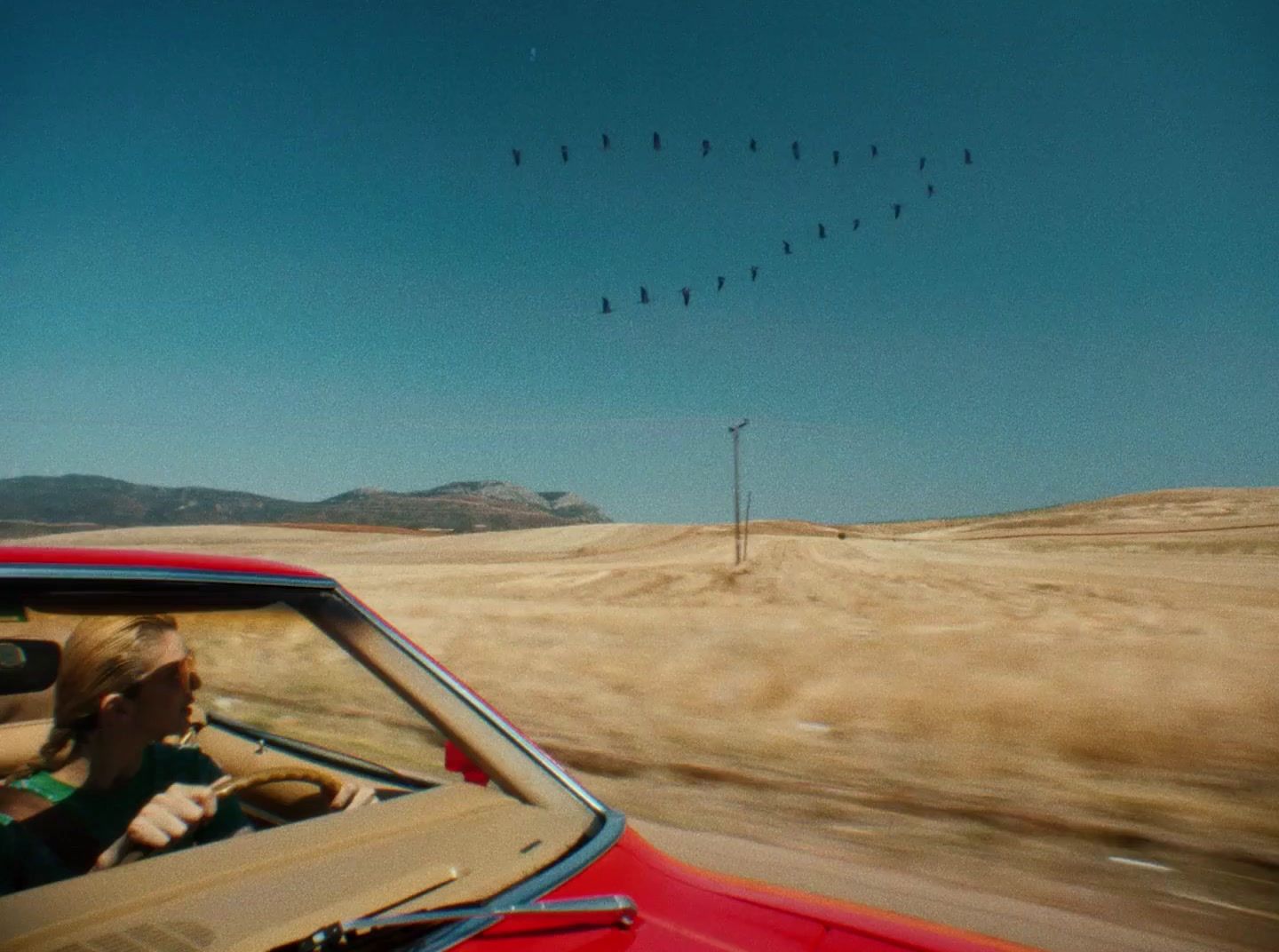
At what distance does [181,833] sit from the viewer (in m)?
1.61

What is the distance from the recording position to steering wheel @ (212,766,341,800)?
5.90 feet

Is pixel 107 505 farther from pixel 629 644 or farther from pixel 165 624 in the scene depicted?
pixel 165 624

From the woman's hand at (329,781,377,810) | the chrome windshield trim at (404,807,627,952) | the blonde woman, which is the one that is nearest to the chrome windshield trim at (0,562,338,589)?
the blonde woman

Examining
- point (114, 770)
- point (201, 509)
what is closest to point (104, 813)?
point (114, 770)

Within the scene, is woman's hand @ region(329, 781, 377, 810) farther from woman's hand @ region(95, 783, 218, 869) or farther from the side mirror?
the side mirror

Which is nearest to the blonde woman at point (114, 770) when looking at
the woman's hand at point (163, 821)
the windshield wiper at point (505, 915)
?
the woman's hand at point (163, 821)

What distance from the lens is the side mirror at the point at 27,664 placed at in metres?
2.32

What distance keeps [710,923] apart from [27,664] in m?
1.92

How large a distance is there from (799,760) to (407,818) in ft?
13.8

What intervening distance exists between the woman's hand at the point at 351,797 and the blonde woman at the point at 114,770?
1 cm

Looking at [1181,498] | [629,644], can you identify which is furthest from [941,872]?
[1181,498]

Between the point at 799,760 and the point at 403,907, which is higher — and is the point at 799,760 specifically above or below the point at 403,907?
below

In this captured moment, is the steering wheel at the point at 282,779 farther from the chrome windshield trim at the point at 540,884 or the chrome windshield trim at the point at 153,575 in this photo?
the chrome windshield trim at the point at 540,884

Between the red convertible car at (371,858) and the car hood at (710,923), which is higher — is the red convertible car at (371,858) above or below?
above
